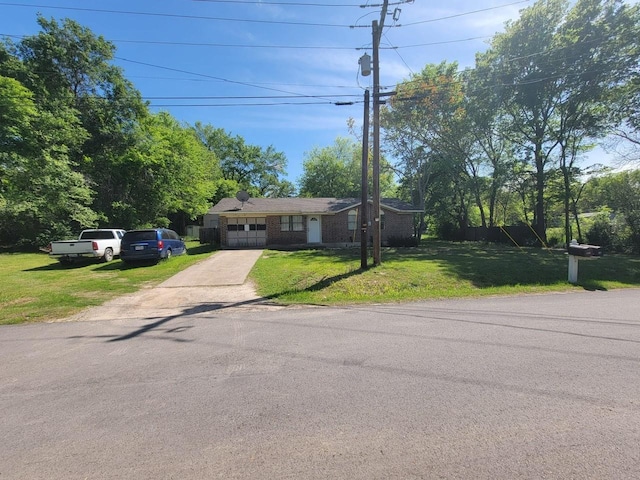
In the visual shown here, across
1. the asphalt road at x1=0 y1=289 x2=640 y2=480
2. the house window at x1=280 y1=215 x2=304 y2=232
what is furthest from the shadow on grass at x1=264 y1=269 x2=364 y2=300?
the house window at x1=280 y1=215 x2=304 y2=232

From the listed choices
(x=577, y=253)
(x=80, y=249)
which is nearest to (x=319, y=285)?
(x=577, y=253)

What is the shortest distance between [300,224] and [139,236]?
11.4 meters

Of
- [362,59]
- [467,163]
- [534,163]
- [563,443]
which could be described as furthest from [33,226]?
[534,163]

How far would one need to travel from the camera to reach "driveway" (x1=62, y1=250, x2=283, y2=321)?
759 centimetres

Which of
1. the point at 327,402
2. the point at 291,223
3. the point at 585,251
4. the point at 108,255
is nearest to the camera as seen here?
the point at 327,402

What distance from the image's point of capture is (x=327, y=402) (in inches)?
128

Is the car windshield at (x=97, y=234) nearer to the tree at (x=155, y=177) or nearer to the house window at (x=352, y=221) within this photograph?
the tree at (x=155, y=177)

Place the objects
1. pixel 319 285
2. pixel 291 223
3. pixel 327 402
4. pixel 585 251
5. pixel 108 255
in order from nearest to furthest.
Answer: pixel 327 402, pixel 319 285, pixel 585 251, pixel 108 255, pixel 291 223

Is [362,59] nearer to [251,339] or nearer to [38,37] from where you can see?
[251,339]

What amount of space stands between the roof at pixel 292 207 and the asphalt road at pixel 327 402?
17494 millimetres

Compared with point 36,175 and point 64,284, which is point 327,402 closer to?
point 64,284

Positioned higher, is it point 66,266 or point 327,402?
point 66,266

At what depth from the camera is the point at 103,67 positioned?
27.9m

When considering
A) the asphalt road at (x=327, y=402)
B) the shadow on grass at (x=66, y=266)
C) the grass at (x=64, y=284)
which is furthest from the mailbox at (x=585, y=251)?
the shadow on grass at (x=66, y=266)
